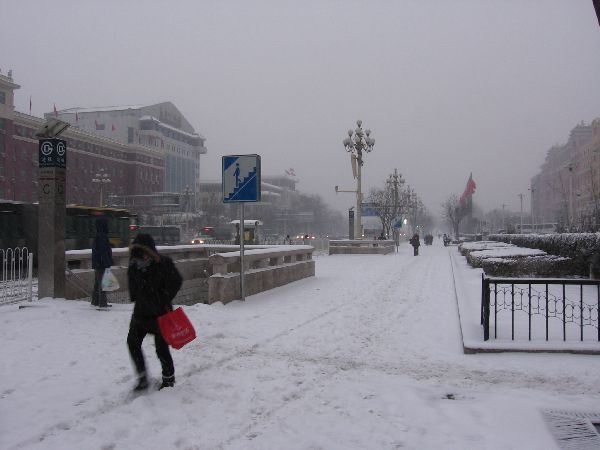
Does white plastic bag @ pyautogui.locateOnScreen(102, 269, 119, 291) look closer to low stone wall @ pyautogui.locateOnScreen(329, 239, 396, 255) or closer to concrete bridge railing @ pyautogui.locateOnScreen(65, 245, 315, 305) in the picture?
concrete bridge railing @ pyautogui.locateOnScreen(65, 245, 315, 305)

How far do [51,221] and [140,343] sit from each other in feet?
16.5

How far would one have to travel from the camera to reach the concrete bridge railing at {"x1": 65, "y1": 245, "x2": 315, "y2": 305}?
1111cm

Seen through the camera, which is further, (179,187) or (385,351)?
(179,187)

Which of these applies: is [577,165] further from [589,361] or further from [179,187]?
[589,361]

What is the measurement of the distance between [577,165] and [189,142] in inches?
3421

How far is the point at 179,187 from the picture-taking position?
131 meters

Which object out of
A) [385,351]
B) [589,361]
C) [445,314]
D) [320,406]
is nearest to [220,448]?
[320,406]

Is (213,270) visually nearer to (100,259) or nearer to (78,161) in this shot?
(100,259)

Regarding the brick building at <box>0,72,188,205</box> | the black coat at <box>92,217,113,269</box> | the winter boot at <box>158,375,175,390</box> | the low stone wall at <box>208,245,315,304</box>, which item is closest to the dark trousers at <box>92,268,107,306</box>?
the black coat at <box>92,217,113,269</box>

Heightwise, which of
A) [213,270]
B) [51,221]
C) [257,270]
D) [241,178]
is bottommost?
[257,270]

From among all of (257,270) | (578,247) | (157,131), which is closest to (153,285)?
(257,270)

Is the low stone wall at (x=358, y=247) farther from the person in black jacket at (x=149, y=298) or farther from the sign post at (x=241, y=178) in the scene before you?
the person in black jacket at (x=149, y=298)

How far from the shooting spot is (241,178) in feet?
37.8

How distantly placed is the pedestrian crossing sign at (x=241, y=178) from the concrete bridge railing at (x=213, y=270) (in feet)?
4.18
